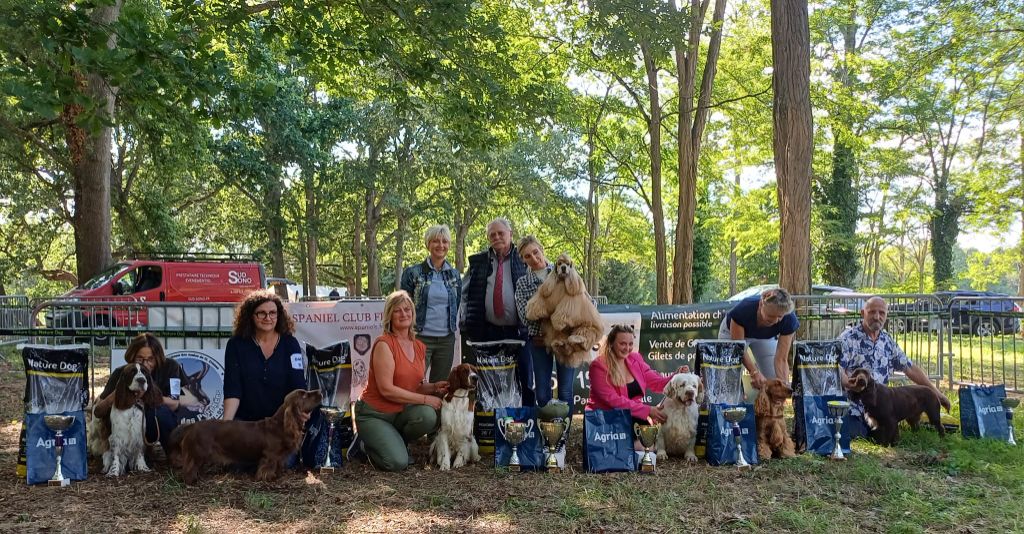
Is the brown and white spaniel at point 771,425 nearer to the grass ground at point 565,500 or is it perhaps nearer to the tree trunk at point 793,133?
the grass ground at point 565,500

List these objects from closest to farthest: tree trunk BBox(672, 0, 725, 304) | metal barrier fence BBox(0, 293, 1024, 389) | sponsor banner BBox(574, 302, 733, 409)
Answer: metal barrier fence BBox(0, 293, 1024, 389), sponsor banner BBox(574, 302, 733, 409), tree trunk BBox(672, 0, 725, 304)

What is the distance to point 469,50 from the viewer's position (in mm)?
7961

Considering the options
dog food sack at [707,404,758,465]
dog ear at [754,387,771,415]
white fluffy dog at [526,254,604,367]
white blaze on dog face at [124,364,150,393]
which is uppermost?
white fluffy dog at [526,254,604,367]

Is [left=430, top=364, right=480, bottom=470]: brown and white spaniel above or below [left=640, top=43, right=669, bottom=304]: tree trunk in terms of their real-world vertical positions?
below

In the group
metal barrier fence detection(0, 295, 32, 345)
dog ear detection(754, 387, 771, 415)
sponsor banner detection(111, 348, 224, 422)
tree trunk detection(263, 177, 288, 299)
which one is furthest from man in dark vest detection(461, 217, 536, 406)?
tree trunk detection(263, 177, 288, 299)

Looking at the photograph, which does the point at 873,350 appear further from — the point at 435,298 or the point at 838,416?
the point at 435,298

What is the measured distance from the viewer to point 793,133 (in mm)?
7836

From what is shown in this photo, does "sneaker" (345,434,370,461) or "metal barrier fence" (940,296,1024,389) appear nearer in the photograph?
"sneaker" (345,434,370,461)

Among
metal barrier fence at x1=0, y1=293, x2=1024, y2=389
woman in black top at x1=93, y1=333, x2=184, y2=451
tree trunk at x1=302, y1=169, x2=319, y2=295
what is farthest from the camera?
tree trunk at x1=302, y1=169, x2=319, y2=295

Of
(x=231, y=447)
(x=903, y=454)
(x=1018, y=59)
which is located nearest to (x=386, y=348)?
(x=231, y=447)

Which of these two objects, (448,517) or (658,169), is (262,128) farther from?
(448,517)

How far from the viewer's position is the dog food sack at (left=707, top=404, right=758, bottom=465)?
5.21 m

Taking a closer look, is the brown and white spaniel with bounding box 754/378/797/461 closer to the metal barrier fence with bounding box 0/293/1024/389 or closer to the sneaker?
the metal barrier fence with bounding box 0/293/1024/389

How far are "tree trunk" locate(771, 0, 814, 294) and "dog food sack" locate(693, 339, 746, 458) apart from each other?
9.64 feet
